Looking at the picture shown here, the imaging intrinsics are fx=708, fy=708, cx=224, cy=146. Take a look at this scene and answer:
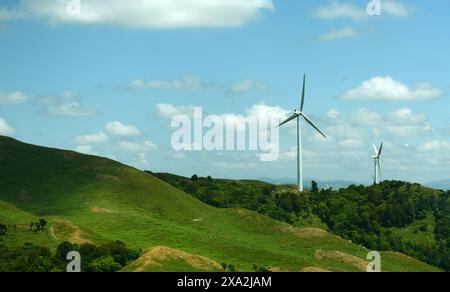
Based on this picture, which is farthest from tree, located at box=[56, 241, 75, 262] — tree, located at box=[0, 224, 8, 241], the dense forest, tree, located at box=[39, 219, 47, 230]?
tree, located at box=[39, 219, 47, 230]

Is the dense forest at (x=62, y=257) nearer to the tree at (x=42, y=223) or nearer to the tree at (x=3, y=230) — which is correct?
the tree at (x=3, y=230)

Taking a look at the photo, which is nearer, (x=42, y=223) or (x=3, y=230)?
(x=3, y=230)

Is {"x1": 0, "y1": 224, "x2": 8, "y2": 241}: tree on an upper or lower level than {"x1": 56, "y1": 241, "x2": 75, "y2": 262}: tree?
upper

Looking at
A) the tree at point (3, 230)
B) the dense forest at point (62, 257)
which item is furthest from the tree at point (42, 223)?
the dense forest at point (62, 257)

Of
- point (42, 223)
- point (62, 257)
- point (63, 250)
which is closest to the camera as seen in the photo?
point (62, 257)

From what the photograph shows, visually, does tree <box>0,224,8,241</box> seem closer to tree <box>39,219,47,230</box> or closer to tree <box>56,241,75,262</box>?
tree <box>39,219,47,230</box>

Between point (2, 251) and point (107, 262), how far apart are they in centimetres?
2482

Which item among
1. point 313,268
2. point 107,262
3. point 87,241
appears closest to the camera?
point 107,262

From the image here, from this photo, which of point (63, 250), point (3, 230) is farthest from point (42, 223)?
point (63, 250)

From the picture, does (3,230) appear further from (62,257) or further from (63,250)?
(62,257)
